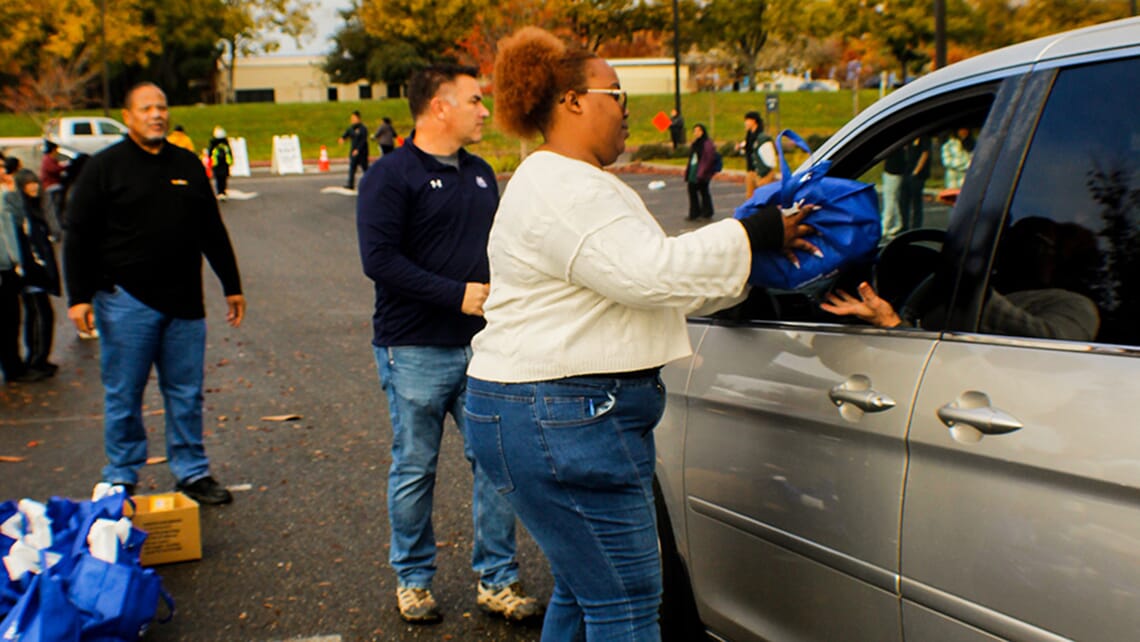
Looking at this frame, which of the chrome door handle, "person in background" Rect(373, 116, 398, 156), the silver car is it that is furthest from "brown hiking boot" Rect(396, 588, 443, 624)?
"person in background" Rect(373, 116, 398, 156)

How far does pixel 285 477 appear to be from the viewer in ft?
20.0

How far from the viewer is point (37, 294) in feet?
30.2

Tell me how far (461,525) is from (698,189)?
1490cm

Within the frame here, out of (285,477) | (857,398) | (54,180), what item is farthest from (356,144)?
(857,398)

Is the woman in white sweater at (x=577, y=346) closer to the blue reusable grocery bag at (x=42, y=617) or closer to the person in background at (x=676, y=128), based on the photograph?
the blue reusable grocery bag at (x=42, y=617)

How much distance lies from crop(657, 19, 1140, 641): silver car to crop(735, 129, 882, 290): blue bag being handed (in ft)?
0.58

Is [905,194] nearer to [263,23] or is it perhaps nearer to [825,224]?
[825,224]

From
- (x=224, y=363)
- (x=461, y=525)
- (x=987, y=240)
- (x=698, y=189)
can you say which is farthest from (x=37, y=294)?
(x=698, y=189)

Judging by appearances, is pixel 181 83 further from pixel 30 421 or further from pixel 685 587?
pixel 685 587

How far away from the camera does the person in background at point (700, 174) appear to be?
19.3 meters

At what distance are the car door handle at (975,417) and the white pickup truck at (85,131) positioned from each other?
122 ft

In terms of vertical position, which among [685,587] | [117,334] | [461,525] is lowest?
[461,525]

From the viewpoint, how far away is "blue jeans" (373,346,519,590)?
4.10 metres

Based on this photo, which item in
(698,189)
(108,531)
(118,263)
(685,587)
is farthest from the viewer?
(698,189)
